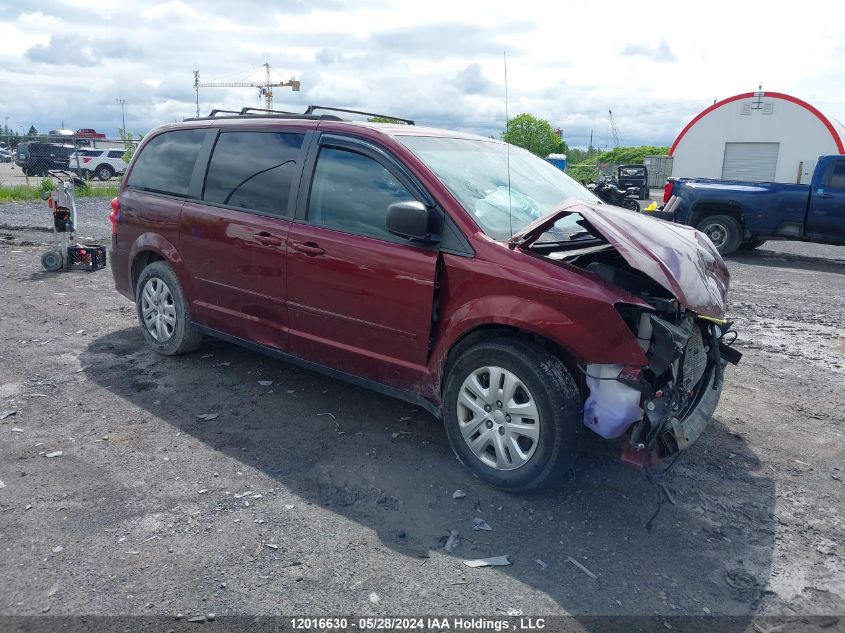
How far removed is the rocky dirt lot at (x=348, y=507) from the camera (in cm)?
292

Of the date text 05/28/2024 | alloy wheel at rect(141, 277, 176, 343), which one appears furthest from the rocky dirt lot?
alloy wheel at rect(141, 277, 176, 343)

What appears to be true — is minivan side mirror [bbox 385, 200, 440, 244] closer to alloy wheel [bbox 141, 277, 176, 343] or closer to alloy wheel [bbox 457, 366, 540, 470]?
alloy wheel [bbox 457, 366, 540, 470]

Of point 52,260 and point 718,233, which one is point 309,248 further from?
point 718,233

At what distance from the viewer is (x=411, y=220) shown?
3.72 m

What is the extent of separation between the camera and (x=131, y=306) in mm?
7578

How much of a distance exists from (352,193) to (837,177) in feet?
37.0

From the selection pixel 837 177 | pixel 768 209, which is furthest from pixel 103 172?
pixel 837 177

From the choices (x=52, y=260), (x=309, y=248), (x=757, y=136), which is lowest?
(x=52, y=260)

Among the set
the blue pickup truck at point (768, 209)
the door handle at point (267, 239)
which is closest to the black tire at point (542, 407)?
the door handle at point (267, 239)

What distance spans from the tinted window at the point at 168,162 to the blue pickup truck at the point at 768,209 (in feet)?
27.8

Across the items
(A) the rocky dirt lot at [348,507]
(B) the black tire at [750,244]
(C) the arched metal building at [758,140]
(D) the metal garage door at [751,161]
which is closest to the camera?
(A) the rocky dirt lot at [348,507]

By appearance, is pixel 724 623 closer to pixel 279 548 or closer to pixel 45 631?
pixel 279 548

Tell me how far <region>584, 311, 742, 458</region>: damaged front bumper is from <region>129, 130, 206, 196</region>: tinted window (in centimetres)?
365

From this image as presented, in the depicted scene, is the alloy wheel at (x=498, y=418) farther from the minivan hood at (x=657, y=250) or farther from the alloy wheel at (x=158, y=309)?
the alloy wheel at (x=158, y=309)
